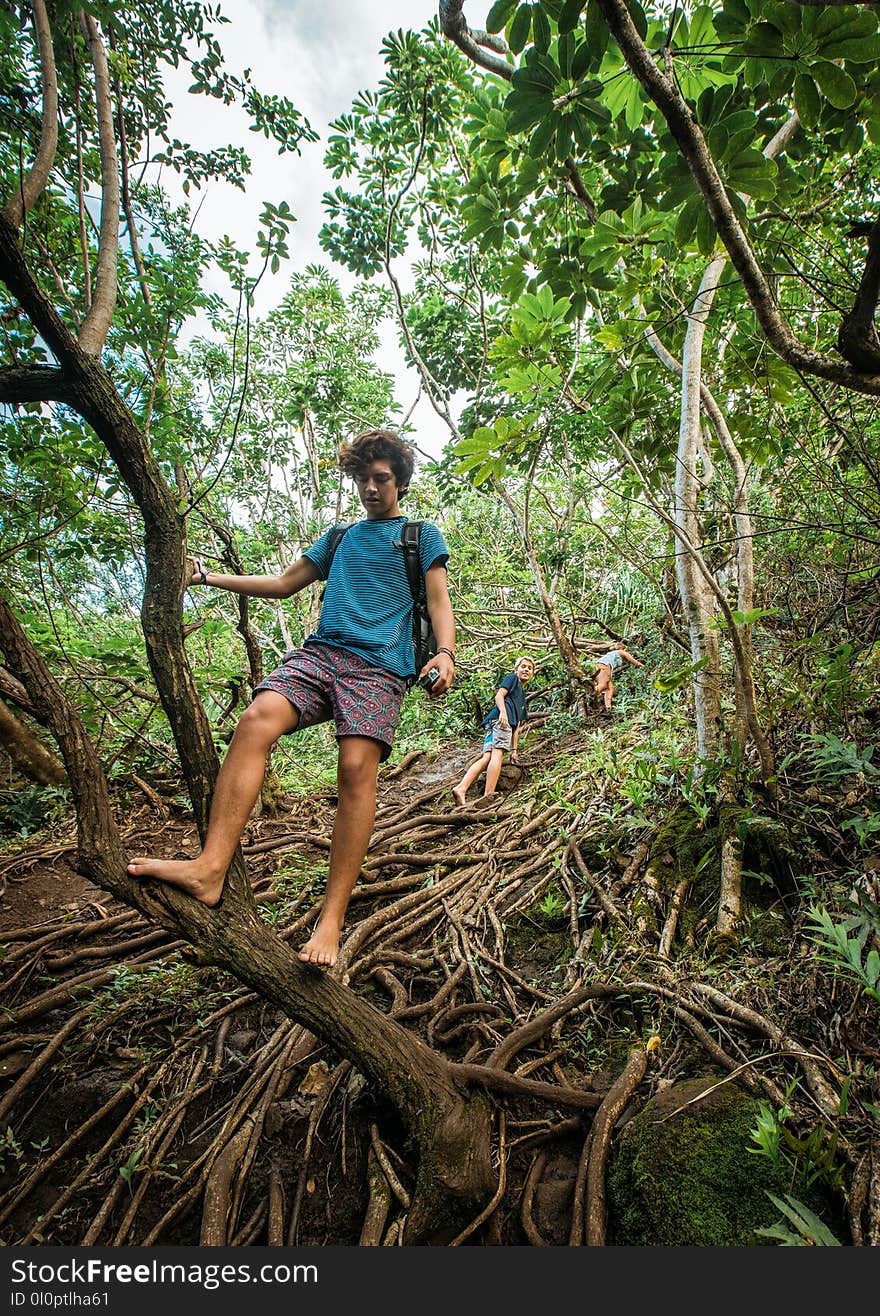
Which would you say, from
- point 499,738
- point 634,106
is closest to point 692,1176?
point 634,106

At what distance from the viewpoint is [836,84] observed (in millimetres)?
1372

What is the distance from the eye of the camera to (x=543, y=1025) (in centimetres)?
211

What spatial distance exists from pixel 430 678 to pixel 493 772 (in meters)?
3.49

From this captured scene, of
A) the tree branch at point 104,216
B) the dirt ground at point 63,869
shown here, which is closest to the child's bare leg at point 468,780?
the dirt ground at point 63,869

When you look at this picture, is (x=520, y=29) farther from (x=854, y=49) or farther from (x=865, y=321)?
(x=865, y=321)

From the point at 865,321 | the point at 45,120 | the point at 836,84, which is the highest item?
the point at 45,120

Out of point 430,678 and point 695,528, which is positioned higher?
point 695,528

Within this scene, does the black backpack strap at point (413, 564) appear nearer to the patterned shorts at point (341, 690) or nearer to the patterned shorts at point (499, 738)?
the patterned shorts at point (341, 690)

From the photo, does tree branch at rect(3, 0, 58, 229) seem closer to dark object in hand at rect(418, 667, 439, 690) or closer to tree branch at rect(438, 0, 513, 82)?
tree branch at rect(438, 0, 513, 82)

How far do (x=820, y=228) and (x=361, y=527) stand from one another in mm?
3591

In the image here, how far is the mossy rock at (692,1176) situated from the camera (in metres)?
1.37

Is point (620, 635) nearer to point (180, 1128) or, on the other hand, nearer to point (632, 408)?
point (632, 408)

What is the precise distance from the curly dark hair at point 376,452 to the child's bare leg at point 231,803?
1.11 meters

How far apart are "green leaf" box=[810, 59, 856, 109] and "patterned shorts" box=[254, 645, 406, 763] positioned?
2.04 m
